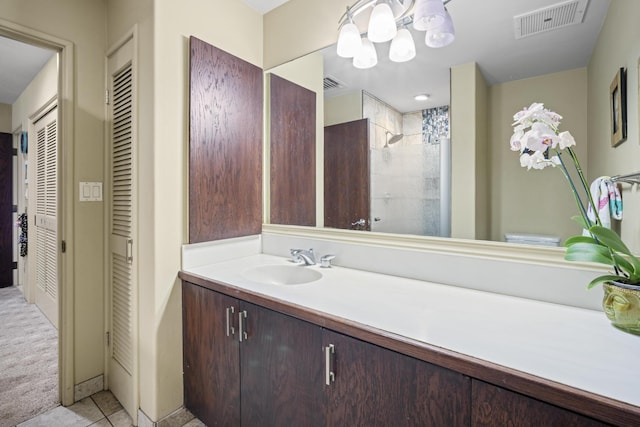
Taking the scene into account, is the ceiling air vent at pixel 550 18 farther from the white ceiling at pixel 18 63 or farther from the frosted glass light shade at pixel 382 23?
the white ceiling at pixel 18 63

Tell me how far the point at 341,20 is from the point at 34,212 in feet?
12.5

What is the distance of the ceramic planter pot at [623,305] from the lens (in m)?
0.80

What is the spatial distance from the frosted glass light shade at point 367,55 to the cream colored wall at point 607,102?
0.88 meters

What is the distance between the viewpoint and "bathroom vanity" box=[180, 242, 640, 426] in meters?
0.66

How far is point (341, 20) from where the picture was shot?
5.37 ft

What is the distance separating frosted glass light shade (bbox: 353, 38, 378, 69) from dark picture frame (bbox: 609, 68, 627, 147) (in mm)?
952

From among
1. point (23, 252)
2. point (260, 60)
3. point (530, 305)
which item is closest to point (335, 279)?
point (530, 305)

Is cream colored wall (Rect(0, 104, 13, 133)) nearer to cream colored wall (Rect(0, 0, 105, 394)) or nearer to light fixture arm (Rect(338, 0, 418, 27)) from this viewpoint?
cream colored wall (Rect(0, 0, 105, 394))

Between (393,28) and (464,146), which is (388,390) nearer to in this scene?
(464,146)

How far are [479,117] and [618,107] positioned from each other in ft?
1.36

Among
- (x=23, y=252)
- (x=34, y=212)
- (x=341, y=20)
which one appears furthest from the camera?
(x=23, y=252)

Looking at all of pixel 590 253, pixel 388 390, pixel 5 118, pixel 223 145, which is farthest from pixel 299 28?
pixel 5 118

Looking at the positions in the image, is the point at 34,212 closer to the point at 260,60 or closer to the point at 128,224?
the point at 128,224

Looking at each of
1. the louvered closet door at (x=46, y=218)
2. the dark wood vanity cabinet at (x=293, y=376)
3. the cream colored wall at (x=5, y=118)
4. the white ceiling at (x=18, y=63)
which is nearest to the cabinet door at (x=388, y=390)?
the dark wood vanity cabinet at (x=293, y=376)
